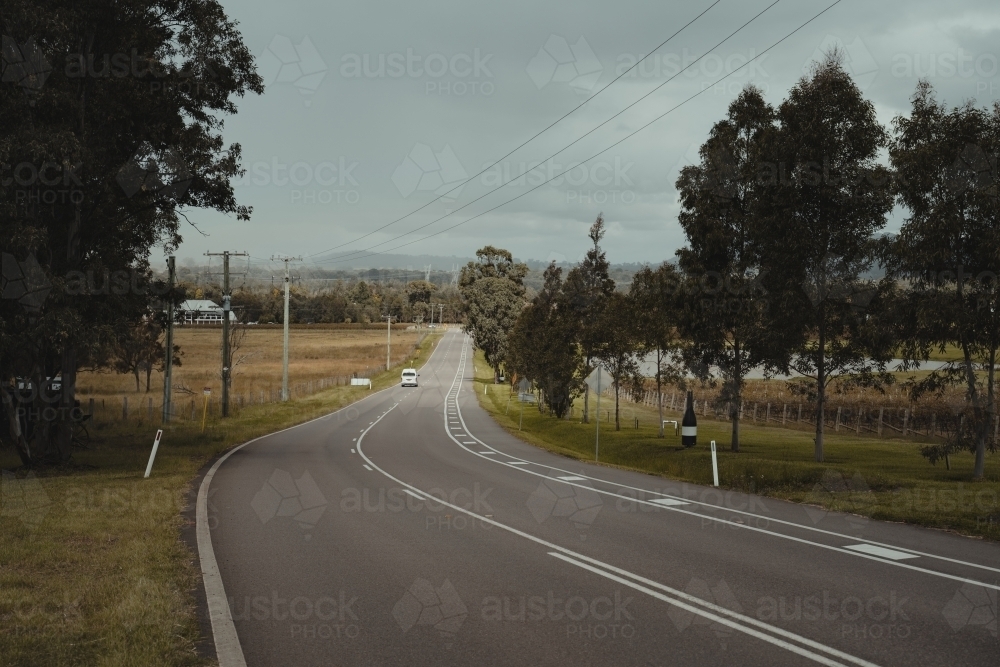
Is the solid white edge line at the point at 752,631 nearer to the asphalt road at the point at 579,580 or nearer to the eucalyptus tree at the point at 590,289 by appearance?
→ the asphalt road at the point at 579,580

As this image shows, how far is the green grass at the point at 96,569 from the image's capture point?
6508 mm

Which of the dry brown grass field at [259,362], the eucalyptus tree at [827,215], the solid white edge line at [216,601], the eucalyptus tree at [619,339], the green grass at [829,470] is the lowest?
the dry brown grass field at [259,362]

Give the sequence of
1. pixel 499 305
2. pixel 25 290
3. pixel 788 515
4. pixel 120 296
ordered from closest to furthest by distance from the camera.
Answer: pixel 788 515
pixel 25 290
pixel 120 296
pixel 499 305

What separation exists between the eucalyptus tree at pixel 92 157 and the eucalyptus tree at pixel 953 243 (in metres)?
18.1

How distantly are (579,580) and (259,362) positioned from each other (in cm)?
9661

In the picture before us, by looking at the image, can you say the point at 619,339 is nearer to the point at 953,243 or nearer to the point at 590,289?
the point at 590,289

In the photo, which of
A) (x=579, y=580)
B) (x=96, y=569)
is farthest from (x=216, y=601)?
(x=579, y=580)

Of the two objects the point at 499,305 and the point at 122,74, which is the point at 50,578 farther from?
the point at 499,305

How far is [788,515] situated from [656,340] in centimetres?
2170

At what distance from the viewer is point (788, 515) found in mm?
14039

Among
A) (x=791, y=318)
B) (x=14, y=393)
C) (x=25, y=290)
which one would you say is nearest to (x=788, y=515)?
(x=791, y=318)

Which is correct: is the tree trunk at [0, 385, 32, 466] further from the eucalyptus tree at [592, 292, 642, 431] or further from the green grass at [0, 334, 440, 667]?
the eucalyptus tree at [592, 292, 642, 431]

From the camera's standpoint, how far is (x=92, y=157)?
61.4 feet

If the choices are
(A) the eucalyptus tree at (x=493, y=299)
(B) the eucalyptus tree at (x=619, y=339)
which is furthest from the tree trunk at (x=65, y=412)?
(A) the eucalyptus tree at (x=493, y=299)
